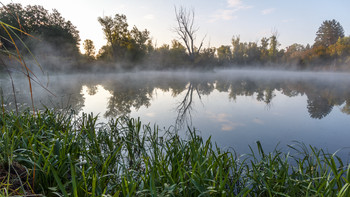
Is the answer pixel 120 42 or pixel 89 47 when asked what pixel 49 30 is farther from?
pixel 89 47

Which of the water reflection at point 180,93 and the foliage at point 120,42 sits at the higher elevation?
the foliage at point 120,42

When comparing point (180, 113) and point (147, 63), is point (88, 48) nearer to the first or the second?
point (147, 63)

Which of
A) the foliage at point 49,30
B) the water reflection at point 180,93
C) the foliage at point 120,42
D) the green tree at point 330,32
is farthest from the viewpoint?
the green tree at point 330,32

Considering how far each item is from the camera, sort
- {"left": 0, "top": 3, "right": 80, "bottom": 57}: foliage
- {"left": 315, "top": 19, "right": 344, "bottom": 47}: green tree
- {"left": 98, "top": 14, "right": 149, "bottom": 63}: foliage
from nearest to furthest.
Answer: {"left": 0, "top": 3, "right": 80, "bottom": 57}: foliage → {"left": 98, "top": 14, "right": 149, "bottom": 63}: foliage → {"left": 315, "top": 19, "right": 344, "bottom": 47}: green tree

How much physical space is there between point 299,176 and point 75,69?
29511 mm

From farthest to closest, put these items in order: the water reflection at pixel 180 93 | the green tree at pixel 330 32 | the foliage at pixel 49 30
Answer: the green tree at pixel 330 32 < the foliage at pixel 49 30 < the water reflection at pixel 180 93

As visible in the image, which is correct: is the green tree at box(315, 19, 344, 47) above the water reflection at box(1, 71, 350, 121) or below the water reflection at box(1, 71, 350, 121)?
above

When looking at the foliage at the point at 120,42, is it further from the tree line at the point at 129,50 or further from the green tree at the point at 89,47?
the green tree at the point at 89,47

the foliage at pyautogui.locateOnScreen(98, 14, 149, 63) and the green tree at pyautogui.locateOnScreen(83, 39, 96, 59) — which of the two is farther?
the green tree at pyautogui.locateOnScreen(83, 39, 96, 59)

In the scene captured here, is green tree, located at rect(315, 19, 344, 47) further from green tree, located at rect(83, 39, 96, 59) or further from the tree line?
green tree, located at rect(83, 39, 96, 59)

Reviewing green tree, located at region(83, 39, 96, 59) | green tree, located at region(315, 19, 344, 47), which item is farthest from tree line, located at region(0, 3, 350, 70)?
green tree, located at region(83, 39, 96, 59)

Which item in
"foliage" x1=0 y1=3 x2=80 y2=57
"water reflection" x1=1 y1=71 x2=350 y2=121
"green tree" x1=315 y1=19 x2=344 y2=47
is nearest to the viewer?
"water reflection" x1=1 y1=71 x2=350 y2=121

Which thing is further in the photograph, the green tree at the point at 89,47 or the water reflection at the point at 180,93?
the green tree at the point at 89,47

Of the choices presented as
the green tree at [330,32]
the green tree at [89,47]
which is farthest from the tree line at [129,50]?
the green tree at [89,47]
